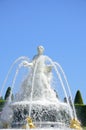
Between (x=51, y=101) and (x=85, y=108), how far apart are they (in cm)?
1654

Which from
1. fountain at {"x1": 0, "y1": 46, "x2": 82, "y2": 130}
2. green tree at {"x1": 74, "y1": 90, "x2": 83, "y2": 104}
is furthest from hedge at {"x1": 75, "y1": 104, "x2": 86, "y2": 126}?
fountain at {"x1": 0, "y1": 46, "x2": 82, "y2": 130}

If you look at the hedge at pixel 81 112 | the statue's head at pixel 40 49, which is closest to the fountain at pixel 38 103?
the statue's head at pixel 40 49

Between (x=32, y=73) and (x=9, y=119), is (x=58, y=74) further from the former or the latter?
(x=9, y=119)

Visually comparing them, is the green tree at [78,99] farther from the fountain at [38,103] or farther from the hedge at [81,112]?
the fountain at [38,103]

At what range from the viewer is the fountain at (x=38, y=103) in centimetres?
1614

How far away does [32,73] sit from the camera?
58.3 ft

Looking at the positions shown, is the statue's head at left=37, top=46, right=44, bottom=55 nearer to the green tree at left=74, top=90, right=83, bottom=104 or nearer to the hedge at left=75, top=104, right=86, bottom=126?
the hedge at left=75, top=104, right=86, bottom=126

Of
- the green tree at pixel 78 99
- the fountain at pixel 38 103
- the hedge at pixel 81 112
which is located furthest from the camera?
the green tree at pixel 78 99

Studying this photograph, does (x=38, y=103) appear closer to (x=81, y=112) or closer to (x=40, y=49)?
(x=40, y=49)

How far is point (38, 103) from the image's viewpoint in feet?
53.0

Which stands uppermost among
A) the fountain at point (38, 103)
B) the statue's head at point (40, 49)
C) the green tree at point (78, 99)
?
the green tree at point (78, 99)

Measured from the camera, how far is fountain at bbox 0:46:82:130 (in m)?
16.1

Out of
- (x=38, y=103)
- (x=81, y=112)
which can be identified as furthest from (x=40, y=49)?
(x=81, y=112)

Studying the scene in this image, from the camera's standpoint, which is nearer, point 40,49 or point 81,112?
point 40,49
